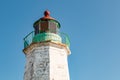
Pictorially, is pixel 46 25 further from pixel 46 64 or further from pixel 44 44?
pixel 46 64

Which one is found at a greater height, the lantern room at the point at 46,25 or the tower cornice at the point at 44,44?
the lantern room at the point at 46,25

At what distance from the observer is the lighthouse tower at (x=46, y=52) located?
12.9m

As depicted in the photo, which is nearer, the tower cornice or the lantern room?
the tower cornice

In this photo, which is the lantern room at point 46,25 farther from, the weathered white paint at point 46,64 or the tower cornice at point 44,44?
the weathered white paint at point 46,64

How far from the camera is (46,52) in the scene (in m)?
13.3

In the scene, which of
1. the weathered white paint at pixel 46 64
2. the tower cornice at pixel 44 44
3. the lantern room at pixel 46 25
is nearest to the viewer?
the weathered white paint at pixel 46 64

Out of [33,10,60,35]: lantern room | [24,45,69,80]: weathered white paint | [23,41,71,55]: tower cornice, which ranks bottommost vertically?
[24,45,69,80]: weathered white paint

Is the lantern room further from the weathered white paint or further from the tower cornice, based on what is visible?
the weathered white paint

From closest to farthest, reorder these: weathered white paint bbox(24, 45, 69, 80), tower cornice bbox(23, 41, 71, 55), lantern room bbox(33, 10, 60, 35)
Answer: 1. weathered white paint bbox(24, 45, 69, 80)
2. tower cornice bbox(23, 41, 71, 55)
3. lantern room bbox(33, 10, 60, 35)

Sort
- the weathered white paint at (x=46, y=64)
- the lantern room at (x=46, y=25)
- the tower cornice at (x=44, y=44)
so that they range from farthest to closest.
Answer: the lantern room at (x=46, y=25)
the tower cornice at (x=44, y=44)
the weathered white paint at (x=46, y=64)

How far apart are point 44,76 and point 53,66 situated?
684 millimetres

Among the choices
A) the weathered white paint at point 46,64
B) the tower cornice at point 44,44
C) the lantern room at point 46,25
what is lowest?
the weathered white paint at point 46,64

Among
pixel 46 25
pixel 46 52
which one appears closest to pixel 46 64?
pixel 46 52

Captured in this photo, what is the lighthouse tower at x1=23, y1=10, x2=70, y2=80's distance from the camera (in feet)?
42.2
